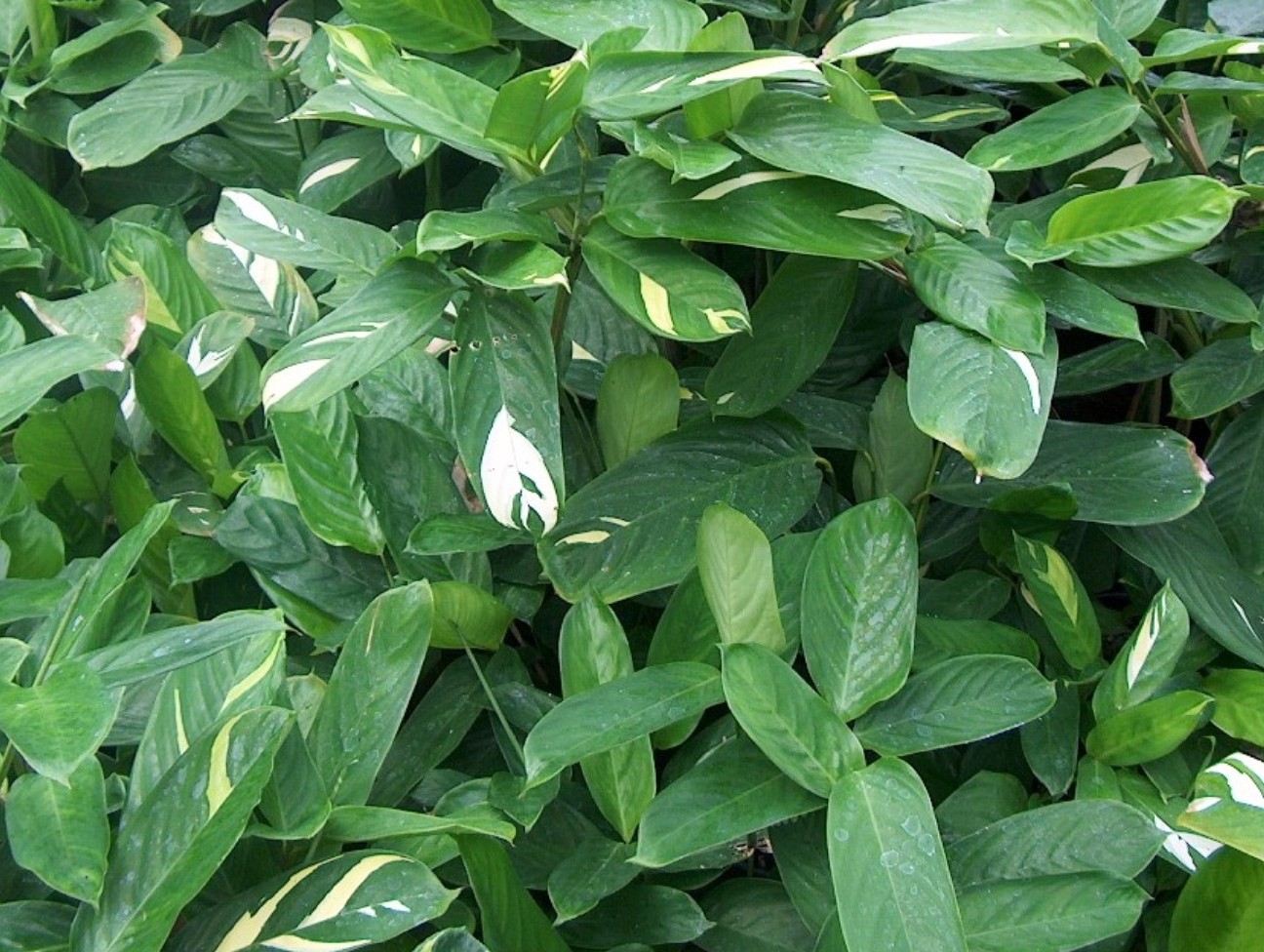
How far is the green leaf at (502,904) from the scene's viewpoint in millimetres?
670

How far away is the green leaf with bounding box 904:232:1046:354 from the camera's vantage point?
74 centimetres

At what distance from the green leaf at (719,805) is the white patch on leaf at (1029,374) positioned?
0.88 feet

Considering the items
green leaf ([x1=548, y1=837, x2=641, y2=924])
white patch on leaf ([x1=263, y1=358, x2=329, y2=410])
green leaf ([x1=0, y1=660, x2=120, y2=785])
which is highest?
white patch on leaf ([x1=263, y1=358, x2=329, y2=410])

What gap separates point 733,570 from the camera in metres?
0.75

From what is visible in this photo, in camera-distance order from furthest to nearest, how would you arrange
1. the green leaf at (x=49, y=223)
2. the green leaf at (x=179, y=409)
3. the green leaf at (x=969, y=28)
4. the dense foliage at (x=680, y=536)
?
the green leaf at (x=49, y=223) < the green leaf at (x=179, y=409) < the green leaf at (x=969, y=28) < the dense foliage at (x=680, y=536)

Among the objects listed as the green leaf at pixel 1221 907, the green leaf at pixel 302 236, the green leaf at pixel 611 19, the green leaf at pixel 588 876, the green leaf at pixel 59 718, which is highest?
the green leaf at pixel 611 19

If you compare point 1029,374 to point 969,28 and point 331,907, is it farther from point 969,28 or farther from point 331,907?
point 331,907

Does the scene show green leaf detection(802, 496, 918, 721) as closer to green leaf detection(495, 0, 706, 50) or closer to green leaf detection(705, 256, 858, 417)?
green leaf detection(705, 256, 858, 417)

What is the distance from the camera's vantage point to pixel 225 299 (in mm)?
1101

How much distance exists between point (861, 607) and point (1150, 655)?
207 millimetres

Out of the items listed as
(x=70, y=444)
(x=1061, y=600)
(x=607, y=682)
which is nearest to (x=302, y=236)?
(x=70, y=444)

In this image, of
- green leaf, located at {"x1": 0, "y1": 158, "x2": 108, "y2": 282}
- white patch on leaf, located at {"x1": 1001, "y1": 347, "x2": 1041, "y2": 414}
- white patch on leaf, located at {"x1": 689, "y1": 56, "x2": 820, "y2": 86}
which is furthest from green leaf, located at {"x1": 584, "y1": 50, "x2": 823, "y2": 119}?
green leaf, located at {"x1": 0, "y1": 158, "x2": 108, "y2": 282}

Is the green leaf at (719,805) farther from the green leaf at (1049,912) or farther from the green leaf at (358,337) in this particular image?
the green leaf at (358,337)

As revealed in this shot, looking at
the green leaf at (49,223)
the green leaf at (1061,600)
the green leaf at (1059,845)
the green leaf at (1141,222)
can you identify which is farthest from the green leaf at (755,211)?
the green leaf at (49,223)
